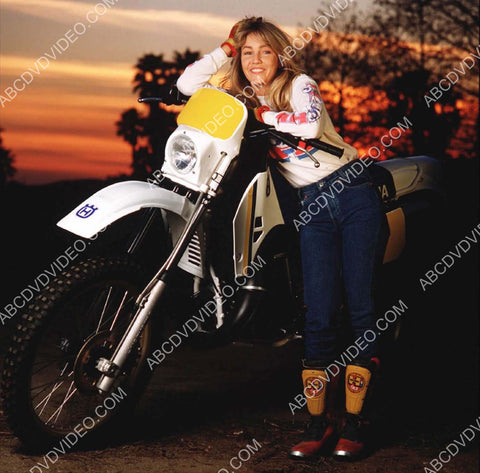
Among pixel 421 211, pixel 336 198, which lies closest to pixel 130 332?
pixel 336 198

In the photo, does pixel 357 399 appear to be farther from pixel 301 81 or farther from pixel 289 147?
pixel 301 81

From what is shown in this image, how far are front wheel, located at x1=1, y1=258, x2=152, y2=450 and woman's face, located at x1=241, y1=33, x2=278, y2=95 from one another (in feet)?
3.41

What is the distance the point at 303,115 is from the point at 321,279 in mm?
780

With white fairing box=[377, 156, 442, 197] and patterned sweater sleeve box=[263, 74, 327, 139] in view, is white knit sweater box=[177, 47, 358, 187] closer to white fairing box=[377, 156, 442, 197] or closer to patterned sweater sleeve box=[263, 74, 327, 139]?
patterned sweater sleeve box=[263, 74, 327, 139]

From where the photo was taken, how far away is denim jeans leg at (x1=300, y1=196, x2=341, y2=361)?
3.66 meters

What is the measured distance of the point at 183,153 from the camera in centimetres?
343

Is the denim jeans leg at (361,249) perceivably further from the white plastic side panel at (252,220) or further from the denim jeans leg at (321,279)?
the white plastic side panel at (252,220)

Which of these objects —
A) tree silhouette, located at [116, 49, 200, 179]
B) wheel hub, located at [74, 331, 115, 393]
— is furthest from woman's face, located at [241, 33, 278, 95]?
tree silhouette, located at [116, 49, 200, 179]

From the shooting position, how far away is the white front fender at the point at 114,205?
10.7 feet

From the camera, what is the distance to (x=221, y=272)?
145 inches

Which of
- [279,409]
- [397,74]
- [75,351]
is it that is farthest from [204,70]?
[397,74]

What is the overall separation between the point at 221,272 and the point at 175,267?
0.32m

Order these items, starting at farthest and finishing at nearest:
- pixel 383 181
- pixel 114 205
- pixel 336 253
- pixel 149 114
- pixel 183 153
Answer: pixel 149 114, pixel 383 181, pixel 336 253, pixel 183 153, pixel 114 205

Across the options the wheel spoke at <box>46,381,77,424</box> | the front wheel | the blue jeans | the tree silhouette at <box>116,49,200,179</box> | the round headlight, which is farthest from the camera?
the tree silhouette at <box>116,49,200,179</box>
